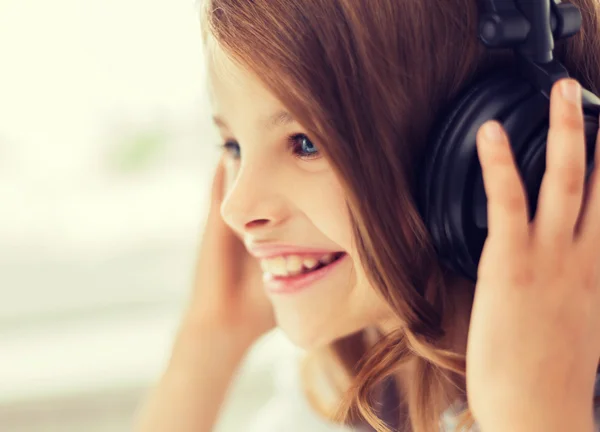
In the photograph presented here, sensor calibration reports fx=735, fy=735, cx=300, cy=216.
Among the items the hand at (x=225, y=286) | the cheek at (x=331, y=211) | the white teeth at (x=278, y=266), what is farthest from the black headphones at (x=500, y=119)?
the hand at (x=225, y=286)

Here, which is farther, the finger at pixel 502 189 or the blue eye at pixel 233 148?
the blue eye at pixel 233 148

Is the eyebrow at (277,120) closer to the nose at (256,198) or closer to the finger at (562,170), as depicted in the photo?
the nose at (256,198)

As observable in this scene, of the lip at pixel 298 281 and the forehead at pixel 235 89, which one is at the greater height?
the forehead at pixel 235 89

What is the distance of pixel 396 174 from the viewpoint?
67 centimetres

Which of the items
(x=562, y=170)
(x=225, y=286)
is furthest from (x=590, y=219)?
(x=225, y=286)

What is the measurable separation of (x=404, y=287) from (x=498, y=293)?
0.10 m

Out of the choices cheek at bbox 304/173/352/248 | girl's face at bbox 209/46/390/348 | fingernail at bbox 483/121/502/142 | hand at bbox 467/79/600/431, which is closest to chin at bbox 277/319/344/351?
girl's face at bbox 209/46/390/348

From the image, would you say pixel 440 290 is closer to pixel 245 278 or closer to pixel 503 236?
pixel 503 236

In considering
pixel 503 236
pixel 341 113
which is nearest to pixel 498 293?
pixel 503 236

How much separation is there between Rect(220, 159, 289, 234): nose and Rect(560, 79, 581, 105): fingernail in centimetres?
29

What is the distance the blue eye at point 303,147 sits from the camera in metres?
0.73

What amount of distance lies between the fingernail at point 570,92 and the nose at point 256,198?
0.29m

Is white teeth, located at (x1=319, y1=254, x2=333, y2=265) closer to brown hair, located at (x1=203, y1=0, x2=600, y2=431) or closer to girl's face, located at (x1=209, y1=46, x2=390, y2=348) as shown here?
girl's face, located at (x1=209, y1=46, x2=390, y2=348)

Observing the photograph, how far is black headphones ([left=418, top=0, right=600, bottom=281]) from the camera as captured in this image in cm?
60
